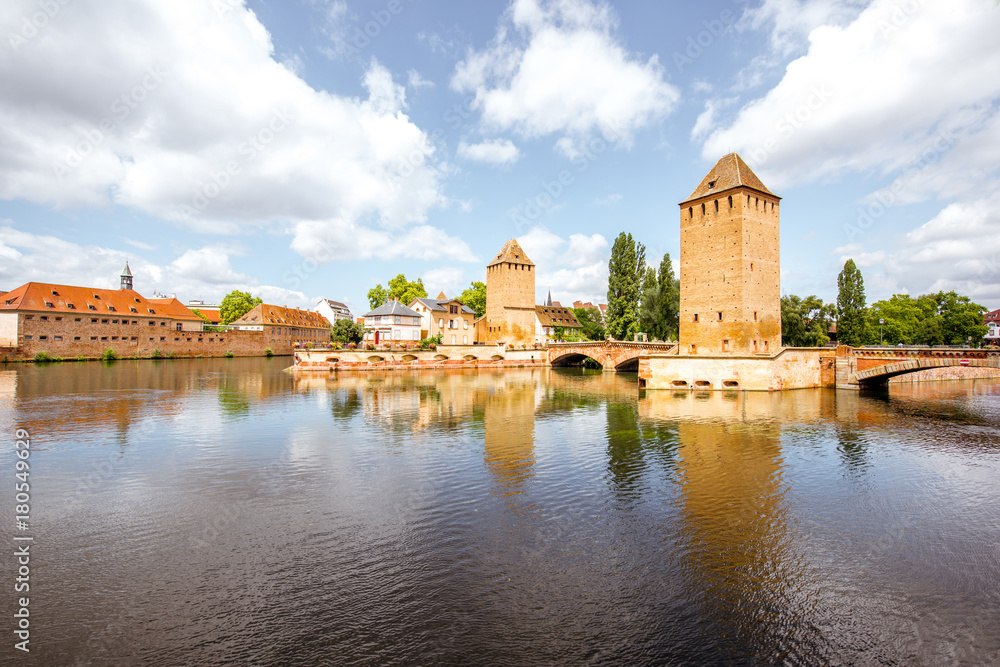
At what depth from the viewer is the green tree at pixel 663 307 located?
47000 mm

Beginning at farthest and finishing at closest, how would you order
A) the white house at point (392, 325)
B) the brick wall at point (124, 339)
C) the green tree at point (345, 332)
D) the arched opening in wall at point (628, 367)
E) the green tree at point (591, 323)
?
the green tree at point (591, 323), the green tree at point (345, 332), the white house at point (392, 325), the brick wall at point (124, 339), the arched opening in wall at point (628, 367)

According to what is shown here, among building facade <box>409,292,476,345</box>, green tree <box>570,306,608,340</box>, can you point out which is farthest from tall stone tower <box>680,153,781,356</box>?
green tree <box>570,306,608,340</box>

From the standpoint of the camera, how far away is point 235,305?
78.8m

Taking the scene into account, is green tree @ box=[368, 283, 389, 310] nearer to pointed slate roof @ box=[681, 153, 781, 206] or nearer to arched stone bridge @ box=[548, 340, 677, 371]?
arched stone bridge @ box=[548, 340, 677, 371]

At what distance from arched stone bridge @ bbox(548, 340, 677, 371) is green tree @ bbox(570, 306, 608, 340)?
73.0 feet

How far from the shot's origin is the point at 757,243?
29.2 meters

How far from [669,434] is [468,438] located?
6773mm

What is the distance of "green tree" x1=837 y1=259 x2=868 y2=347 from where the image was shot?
51219 millimetres

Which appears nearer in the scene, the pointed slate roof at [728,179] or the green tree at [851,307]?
the pointed slate roof at [728,179]

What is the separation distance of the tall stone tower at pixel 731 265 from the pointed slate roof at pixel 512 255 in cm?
2772

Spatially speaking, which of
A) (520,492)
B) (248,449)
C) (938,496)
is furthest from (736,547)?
(248,449)

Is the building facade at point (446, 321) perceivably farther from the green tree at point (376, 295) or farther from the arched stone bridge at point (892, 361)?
the arched stone bridge at point (892, 361)

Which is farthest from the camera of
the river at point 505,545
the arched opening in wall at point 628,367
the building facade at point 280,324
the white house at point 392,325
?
the building facade at point 280,324

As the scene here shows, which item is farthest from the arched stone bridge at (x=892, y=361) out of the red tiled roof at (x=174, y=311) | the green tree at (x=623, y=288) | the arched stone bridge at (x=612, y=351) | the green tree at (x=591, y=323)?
the red tiled roof at (x=174, y=311)
